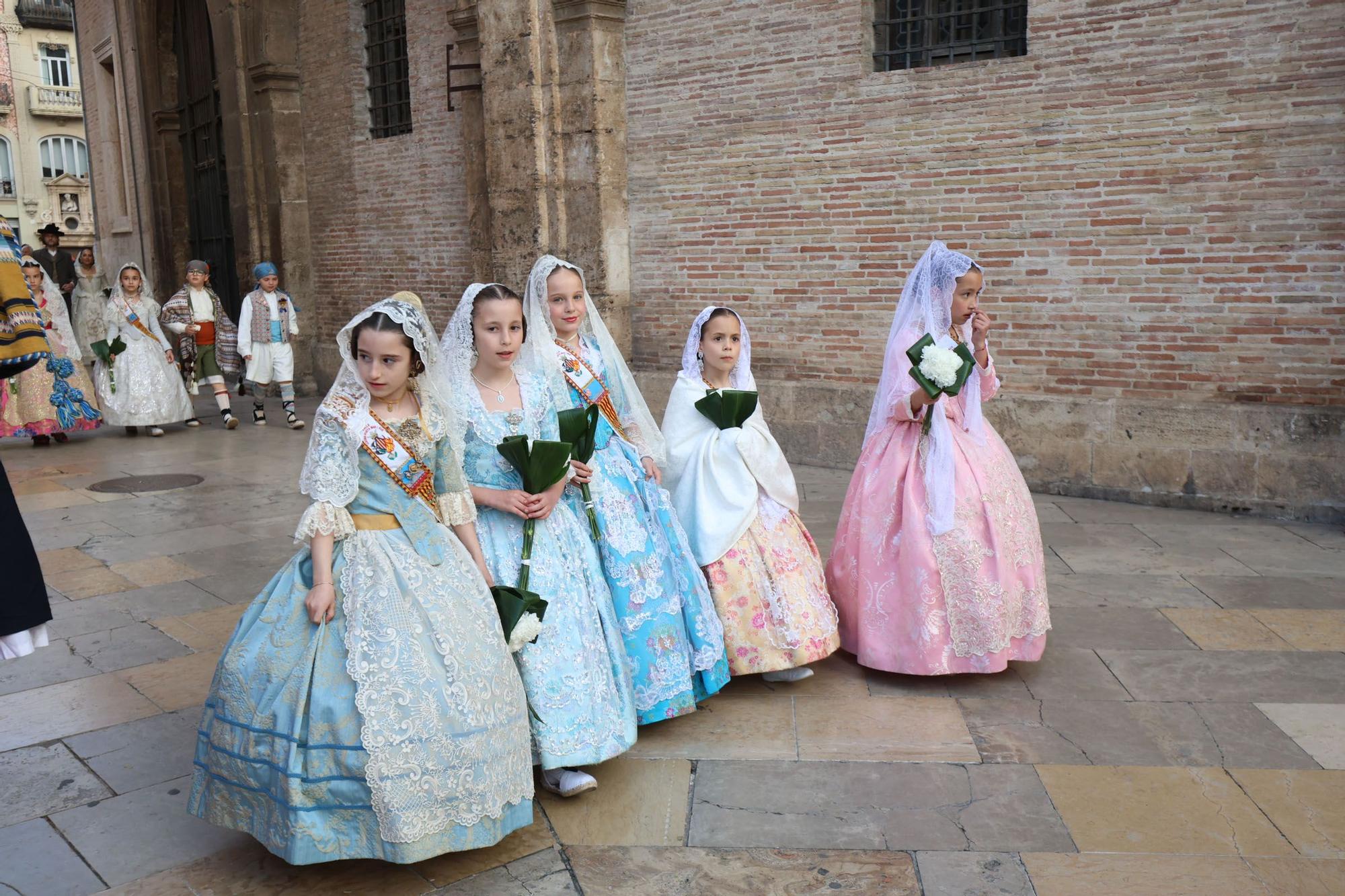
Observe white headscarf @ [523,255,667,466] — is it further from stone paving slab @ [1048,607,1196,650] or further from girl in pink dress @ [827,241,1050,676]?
stone paving slab @ [1048,607,1196,650]

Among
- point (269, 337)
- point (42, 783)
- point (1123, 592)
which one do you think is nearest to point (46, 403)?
point (269, 337)

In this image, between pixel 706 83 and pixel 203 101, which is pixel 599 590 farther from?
pixel 203 101

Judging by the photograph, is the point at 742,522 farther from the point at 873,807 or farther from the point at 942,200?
the point at 942,200

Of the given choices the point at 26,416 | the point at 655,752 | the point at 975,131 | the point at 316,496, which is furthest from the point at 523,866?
the point at 26,416

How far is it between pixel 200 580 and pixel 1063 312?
5763 millimetres

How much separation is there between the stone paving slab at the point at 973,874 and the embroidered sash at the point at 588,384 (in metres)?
1.91

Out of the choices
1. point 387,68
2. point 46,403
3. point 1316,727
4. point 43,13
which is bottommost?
point 1316,727

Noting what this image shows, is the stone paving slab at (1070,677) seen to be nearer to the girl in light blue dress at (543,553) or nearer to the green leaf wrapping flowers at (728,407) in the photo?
the green leaf wrapping flowers at (728,407)

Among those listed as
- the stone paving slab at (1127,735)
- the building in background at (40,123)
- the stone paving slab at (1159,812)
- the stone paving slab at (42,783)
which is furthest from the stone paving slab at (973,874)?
the building in background at (40,123)

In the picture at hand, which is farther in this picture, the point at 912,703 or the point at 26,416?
the point at 26,416

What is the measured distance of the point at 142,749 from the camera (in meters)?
4.16

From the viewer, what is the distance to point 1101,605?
563cm

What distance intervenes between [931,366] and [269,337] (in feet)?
29.5

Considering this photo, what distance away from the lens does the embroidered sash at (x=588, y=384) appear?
4.30m
